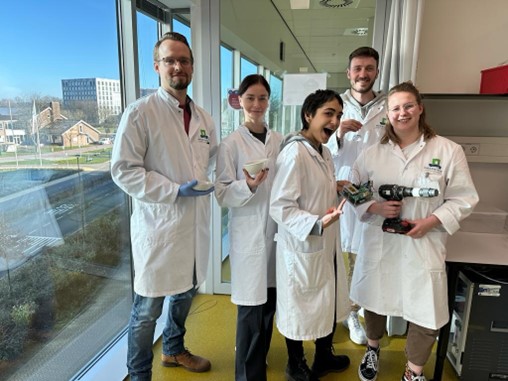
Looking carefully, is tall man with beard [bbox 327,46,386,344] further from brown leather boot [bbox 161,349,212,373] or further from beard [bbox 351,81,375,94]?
brown leather boot [bbox 161,349,212,373]

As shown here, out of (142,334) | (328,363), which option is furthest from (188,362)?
(328,363)

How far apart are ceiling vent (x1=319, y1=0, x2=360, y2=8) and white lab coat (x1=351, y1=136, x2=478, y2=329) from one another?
4.21 ft

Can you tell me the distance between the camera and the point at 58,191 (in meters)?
1.74

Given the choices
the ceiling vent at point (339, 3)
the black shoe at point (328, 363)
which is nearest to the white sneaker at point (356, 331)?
the black shoe at point (328, 363)

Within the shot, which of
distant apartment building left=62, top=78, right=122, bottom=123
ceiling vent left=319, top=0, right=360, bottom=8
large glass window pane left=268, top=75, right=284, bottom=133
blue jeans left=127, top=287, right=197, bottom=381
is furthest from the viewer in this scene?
large glass window pane left=268, top=75, right=284, bottom=133

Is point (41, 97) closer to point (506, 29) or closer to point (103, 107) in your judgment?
point (103, 107)

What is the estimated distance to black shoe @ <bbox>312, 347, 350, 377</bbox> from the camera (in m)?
1.91

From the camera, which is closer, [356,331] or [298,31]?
[356,331]

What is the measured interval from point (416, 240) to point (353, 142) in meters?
0.74

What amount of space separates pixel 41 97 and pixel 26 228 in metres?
0.59

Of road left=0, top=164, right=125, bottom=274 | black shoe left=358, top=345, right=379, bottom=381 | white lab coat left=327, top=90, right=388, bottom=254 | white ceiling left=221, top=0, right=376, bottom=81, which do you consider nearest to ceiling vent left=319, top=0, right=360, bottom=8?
white ceiling left=221, top=0, right=376, bottom=81

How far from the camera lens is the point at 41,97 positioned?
5.25ft

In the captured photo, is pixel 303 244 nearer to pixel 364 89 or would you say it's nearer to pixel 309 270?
pixel 309 270

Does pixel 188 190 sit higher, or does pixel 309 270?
pixel 188 190
